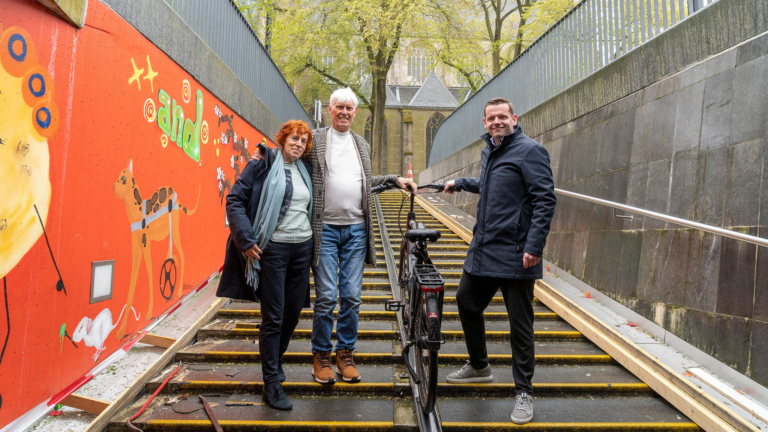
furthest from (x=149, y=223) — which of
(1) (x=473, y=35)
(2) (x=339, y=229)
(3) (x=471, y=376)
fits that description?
(1) (x=473, y=35)

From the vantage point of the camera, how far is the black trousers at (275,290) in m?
2.86

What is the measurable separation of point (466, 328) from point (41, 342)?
8.21ft

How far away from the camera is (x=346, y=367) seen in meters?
3.23

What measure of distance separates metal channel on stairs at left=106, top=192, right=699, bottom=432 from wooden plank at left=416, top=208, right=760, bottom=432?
0.07 m

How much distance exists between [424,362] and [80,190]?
240cm

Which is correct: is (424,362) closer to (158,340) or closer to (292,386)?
(292,386)

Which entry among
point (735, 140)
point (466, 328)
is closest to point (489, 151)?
point (466, 328)

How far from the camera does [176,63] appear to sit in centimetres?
445

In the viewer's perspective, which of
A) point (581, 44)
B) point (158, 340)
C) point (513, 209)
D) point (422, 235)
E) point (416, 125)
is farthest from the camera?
point (416, 125)

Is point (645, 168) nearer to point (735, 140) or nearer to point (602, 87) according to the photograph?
point (735, 140)

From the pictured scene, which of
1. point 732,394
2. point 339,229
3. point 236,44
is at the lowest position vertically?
point 732,394

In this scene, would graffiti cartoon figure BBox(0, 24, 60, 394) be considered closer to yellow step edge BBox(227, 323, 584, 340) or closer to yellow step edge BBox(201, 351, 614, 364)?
yellow step edge BBox(201, 351, 614, 364)

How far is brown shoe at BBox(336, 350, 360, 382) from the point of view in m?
3.19

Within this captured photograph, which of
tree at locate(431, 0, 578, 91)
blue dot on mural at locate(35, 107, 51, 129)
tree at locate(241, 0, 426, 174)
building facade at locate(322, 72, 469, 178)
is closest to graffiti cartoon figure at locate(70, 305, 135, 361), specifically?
blue dot on mural at locate(35, 107, 51, 129)
